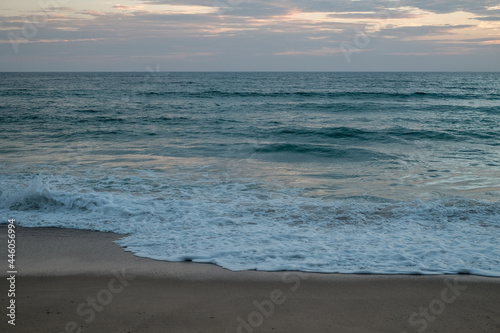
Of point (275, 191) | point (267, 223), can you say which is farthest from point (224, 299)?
point (275, 191)

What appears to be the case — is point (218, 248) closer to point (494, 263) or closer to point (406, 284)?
point (406, 284)

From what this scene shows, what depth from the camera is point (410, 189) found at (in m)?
9.38

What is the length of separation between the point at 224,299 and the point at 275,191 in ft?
16.2

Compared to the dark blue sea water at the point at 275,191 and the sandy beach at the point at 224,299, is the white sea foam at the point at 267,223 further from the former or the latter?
the sandy beach at the point at 224,299

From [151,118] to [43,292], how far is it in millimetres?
20303

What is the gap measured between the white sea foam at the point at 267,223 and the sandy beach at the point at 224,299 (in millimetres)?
361

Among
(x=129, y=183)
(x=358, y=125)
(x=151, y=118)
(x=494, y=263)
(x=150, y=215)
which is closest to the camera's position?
(x=494, y=263)

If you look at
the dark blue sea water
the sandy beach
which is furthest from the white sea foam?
the sandy beach

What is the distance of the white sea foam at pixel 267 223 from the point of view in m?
5.68

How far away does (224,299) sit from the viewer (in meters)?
4.57

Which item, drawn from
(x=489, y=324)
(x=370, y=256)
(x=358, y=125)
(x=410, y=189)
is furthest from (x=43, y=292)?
(x=358, y=125)

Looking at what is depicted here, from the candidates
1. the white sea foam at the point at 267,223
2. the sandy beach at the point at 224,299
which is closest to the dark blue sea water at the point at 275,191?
the white sea foam at the point at 267,223

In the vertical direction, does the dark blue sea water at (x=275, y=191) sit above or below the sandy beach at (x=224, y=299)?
above

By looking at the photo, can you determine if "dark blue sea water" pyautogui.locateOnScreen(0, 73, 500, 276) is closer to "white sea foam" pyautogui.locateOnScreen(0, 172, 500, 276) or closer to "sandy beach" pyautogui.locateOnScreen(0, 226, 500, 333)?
"white sea foam" pyautogui.locateOnScreen(0, 172, 500, 276)
